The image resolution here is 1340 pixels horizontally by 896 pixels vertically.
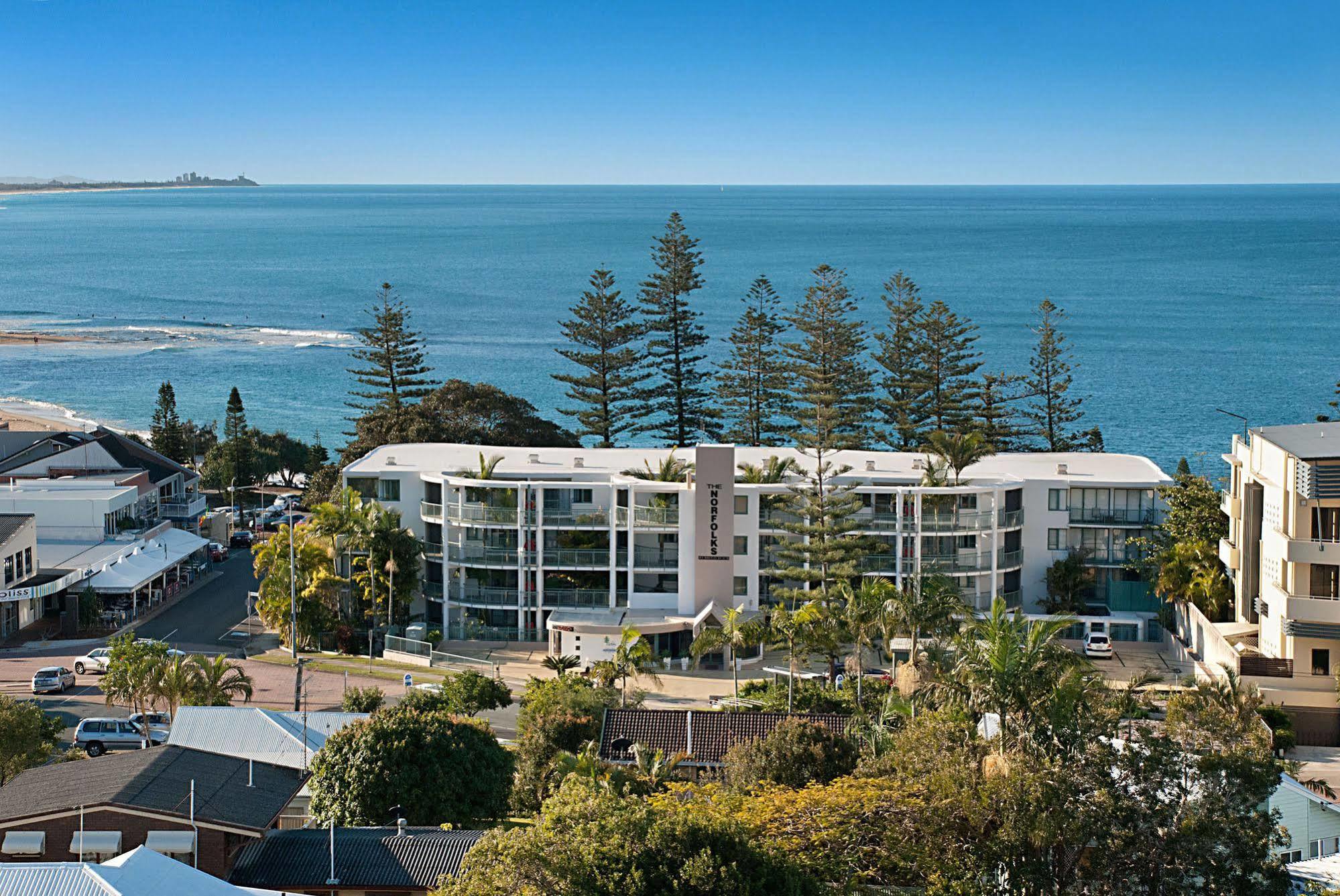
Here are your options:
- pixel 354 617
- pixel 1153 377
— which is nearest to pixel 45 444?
pixel 354 617

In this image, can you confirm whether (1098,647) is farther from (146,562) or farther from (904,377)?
(146,562)

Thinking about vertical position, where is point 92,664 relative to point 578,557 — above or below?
below

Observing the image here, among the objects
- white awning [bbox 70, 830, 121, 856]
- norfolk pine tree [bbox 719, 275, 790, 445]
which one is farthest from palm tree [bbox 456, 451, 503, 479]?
white awning [bbox 70, 830, 121, 856]

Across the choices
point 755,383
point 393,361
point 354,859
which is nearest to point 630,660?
point 354,859

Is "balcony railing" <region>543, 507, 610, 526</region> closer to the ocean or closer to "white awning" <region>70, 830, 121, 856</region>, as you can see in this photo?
"white awning" <region>70, 830, 121, 856</region>

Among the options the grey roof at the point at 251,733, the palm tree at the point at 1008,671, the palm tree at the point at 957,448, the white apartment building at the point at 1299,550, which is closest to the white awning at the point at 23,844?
the grey roof at the point at 251,733

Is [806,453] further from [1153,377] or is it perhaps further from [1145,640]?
[1153,377]

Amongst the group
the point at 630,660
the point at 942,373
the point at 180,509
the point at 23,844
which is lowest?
the point at 630,660
